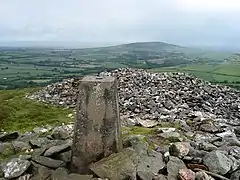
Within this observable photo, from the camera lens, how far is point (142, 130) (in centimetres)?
1642

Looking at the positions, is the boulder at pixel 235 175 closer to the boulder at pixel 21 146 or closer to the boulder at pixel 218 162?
the boulder at pixel 218 162

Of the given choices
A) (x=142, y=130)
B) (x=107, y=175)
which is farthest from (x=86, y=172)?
(x=142, y=130)

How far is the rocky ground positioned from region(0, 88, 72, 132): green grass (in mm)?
1744

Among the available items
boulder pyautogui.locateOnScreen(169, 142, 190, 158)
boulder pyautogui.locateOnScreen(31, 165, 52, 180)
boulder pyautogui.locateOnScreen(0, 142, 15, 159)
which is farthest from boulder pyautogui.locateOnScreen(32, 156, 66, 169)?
boulder pyautogui.locateOnScreen(169, 142, 190, 158)

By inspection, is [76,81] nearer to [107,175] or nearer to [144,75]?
[144,75]

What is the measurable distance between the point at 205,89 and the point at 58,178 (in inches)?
755

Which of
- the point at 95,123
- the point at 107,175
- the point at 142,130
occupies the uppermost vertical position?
the point at 95,123

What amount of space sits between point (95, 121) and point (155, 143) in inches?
178

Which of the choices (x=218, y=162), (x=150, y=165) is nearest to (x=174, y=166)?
(x=150, y=165)

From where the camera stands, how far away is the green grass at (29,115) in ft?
68.1

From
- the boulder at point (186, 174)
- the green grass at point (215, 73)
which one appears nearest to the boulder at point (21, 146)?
A: the boulder at point (186, 174)

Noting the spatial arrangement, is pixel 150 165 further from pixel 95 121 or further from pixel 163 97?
pixel 163 97

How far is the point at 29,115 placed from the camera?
76.7 feet

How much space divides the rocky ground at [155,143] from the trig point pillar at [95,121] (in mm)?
362
